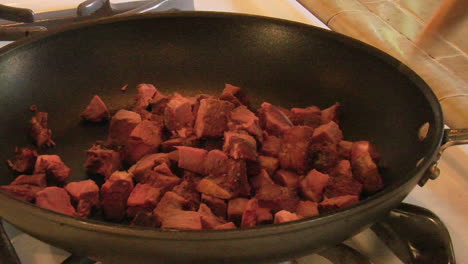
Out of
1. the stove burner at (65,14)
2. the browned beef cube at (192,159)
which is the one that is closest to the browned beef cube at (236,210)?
the browned beef cube at (192,159)

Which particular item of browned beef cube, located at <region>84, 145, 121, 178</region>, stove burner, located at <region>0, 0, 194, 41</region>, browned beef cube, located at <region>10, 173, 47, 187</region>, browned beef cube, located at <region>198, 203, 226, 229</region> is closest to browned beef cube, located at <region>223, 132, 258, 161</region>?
browned beef cube, located at <region>198, 203, 226, 229</region>

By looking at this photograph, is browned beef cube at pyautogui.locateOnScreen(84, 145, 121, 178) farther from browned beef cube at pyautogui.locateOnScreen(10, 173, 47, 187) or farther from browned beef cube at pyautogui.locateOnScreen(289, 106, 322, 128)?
browned beef cube at pyautogui.locateOnScreen(289, 106, 322, 128)

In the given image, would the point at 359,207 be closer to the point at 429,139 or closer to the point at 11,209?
the point at 429,139

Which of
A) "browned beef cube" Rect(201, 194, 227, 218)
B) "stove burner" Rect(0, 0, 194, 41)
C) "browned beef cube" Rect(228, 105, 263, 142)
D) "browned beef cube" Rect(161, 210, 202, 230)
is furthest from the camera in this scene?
"stove burner" Rect(0, 0, 194, 41)

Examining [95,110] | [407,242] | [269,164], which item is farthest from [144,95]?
[407,242]

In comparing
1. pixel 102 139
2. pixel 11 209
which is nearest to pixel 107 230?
pixel 11 209

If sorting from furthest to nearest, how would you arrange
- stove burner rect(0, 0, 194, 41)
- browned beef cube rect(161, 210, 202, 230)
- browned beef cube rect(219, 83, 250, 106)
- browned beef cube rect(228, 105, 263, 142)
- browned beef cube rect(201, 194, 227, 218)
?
stove burner rect(0, 0, 194, 41) → browned beef cube rect(219, 83, 250, 106) → browned beef cube rect(228, 105, 263, 142) → browned beef cube rect(201, 194, 227, 218) → browned beef cube rect(161, 210, 202, 230)

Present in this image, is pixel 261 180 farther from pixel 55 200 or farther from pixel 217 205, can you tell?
pixel 55 200
